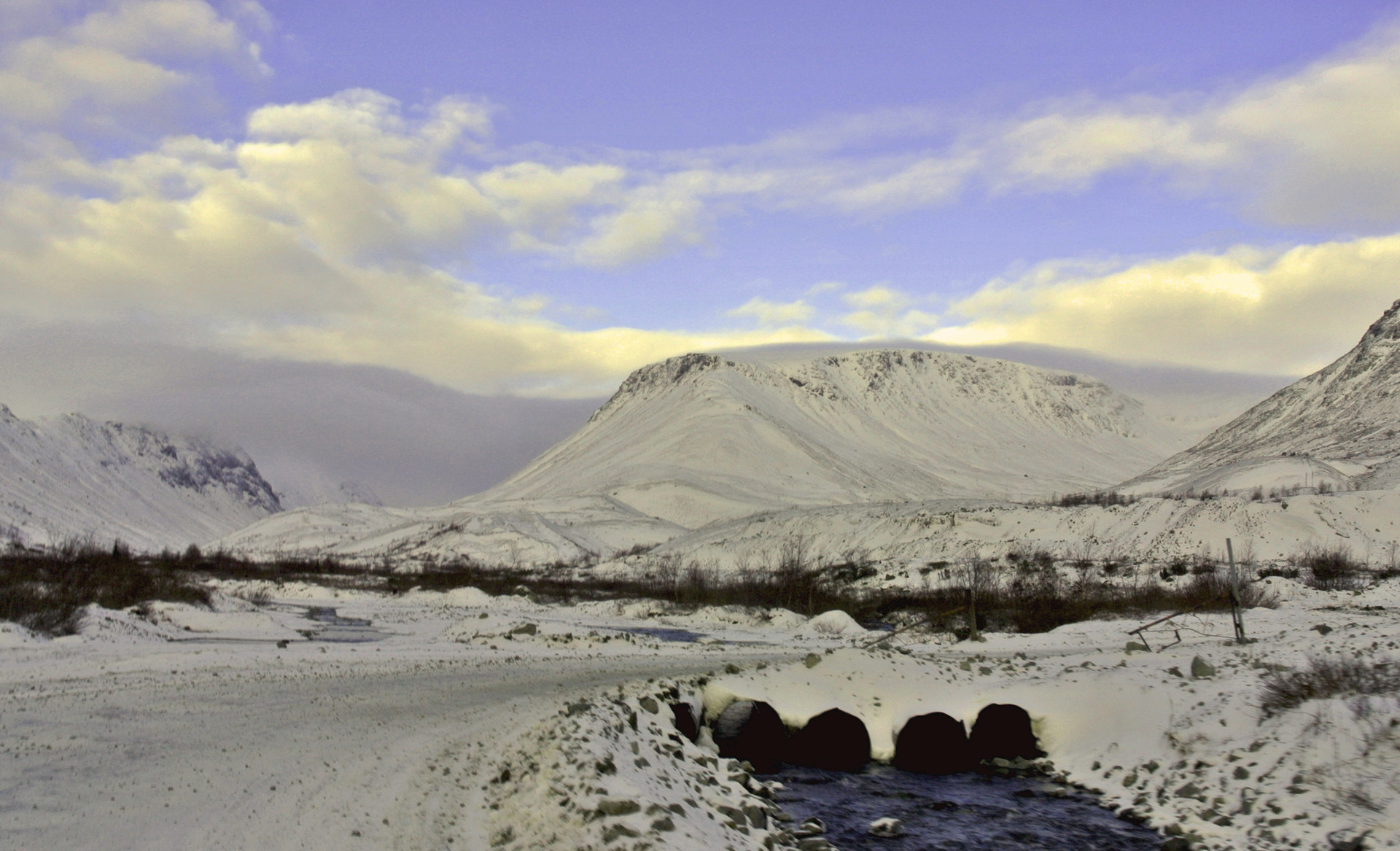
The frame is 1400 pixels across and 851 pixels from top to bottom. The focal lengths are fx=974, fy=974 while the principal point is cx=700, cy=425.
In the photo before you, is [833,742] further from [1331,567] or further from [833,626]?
[1331,567]

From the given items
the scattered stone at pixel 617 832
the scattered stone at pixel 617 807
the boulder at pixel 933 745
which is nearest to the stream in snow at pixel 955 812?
the boulder at pixel 933 745

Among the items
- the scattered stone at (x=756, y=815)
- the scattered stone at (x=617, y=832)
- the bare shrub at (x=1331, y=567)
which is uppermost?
the bare shrub at (x=1331, y=567)

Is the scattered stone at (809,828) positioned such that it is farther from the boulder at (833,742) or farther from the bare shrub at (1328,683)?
the bare shrub at (1328,683)

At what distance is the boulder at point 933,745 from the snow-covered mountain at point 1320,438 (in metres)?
78.0

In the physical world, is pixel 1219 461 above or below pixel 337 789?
above

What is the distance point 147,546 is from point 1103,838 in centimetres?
18901

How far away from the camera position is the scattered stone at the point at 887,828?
44.1 feet

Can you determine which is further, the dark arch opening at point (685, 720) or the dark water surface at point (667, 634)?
the dark water surface at point (667, 634)

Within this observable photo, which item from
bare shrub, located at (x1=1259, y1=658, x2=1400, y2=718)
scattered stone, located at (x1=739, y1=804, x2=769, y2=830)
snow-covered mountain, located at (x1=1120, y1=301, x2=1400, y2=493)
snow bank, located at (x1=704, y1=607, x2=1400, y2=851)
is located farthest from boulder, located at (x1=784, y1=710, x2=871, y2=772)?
snow-covered mountain, located at (x1=1120, y1=301, x2=1400, y2=493)

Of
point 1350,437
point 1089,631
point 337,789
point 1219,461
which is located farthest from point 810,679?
point 1219,461

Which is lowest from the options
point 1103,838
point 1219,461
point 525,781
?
point 1103,838

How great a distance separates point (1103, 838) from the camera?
13359 mm

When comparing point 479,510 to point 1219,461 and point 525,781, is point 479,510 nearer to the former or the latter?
point 1219,461

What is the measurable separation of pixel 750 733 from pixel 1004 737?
188 inches
